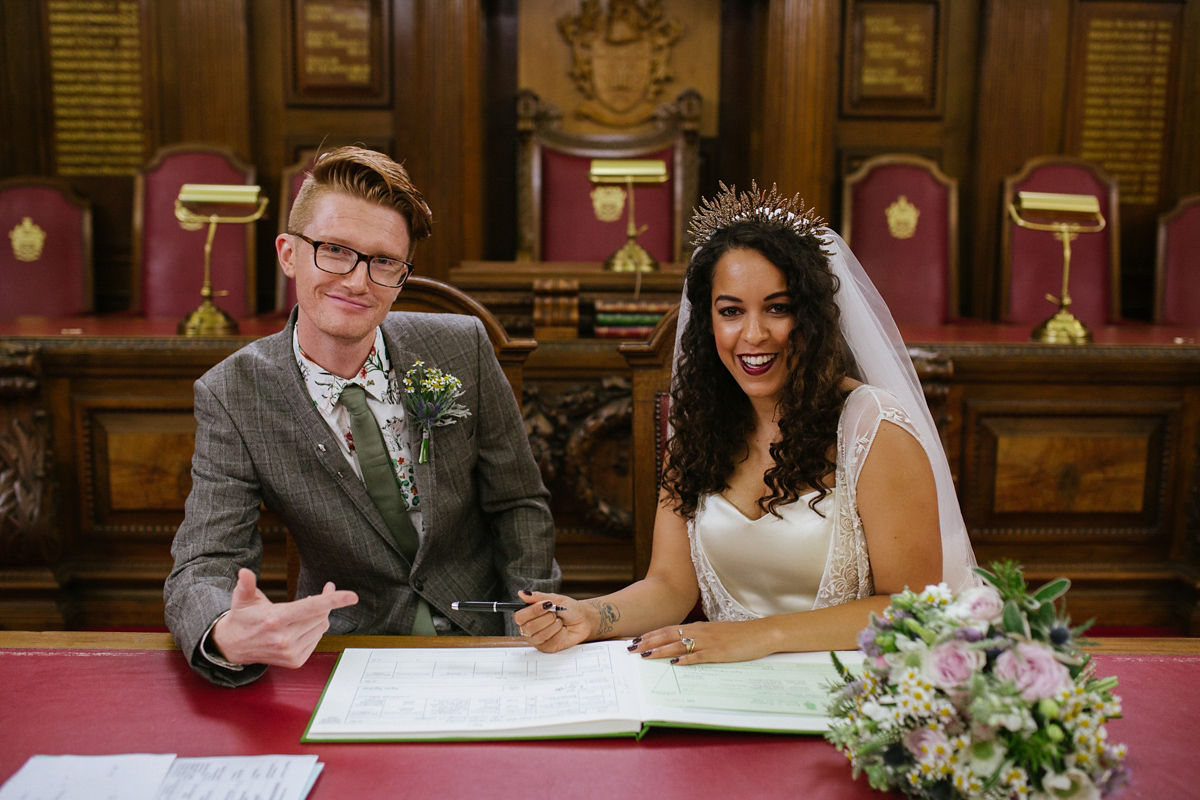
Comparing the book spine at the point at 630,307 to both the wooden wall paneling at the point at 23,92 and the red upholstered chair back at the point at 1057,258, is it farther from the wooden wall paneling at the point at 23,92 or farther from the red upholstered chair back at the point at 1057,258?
the wooden wall paneling at the point at 23,92

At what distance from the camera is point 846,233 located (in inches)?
175

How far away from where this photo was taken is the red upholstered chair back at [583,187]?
4672 millimetres

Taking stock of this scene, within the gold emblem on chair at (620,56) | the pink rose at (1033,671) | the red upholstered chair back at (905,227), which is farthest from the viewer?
the gold emblem on chair at (620,56)

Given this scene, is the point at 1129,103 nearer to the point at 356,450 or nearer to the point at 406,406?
the point at 406,406

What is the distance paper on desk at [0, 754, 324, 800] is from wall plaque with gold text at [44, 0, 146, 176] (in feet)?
15.0

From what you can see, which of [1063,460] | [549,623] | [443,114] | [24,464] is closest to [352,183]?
[549,623]

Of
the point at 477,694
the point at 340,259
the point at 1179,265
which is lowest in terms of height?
the point at 477,694

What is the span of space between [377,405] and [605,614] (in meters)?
0.66

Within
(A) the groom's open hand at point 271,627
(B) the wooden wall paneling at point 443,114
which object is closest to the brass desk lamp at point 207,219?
(B) the wooden wall paneling at point 443,114

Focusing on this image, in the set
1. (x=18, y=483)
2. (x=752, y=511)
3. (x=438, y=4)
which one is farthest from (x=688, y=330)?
(x=438, y=4)

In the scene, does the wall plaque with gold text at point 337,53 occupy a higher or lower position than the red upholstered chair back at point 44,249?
higher

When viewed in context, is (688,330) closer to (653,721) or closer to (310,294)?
(310,294)

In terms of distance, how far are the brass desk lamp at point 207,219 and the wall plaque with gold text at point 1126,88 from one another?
14.4ft

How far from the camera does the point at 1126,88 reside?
15.7 ft
